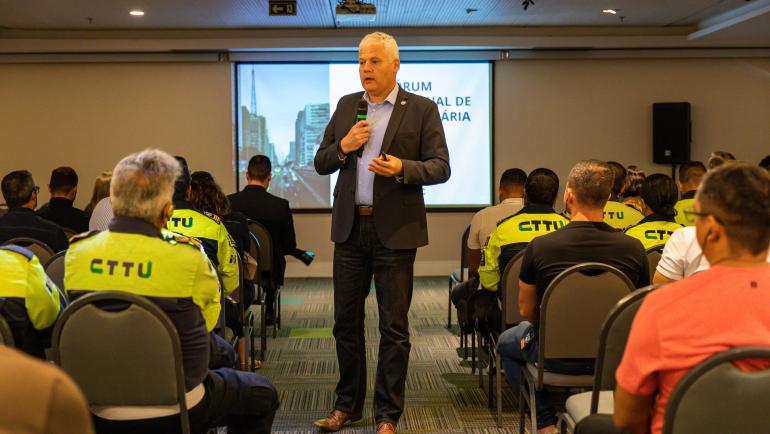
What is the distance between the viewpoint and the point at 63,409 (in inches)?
33.6

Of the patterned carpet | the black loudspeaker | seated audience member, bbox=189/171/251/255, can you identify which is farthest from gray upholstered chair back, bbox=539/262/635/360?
the black loudspeaker

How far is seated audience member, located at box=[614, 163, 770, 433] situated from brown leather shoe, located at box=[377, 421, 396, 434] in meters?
1.91

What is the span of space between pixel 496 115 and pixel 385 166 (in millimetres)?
6643

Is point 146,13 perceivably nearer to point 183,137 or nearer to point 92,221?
point 183,137

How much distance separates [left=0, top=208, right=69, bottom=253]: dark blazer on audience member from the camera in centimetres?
436

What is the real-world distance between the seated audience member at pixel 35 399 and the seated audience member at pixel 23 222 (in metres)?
3.78

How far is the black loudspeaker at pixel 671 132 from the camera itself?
9.32 meters

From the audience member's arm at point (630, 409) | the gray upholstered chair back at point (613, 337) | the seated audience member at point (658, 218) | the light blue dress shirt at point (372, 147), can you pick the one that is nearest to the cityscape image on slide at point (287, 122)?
the seated audience member at point (658, 218)

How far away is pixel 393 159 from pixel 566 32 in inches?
263

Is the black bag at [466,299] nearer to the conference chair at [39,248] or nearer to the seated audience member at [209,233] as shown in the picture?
the seated audience member at [209,233]

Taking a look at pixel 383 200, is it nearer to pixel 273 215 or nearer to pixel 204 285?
pixel 204 285

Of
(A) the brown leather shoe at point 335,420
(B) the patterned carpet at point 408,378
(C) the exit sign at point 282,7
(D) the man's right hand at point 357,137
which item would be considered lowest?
(B) the patterned carpet at point 408,378

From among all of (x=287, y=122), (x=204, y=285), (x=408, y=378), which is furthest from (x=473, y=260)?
(x=287, y=122)

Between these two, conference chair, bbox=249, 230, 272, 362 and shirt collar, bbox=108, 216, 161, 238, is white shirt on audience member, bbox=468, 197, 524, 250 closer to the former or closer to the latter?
conference chair, bbox=249, 230, 272, 362
